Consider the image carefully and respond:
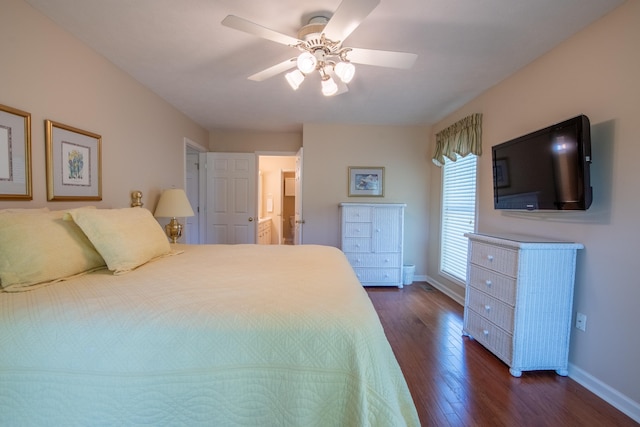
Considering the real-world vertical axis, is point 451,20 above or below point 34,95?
above

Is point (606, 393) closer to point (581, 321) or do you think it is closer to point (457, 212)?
point (581, 321)

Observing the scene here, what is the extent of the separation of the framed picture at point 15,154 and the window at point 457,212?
12.5ft

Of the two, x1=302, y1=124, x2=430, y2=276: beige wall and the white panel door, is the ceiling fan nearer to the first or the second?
x1=302, y1=124, x2=430, y2=276: beige wall

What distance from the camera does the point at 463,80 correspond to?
2523 mm

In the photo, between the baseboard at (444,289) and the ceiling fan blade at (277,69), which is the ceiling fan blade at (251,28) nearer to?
the ceiling fan blade at (277,69)

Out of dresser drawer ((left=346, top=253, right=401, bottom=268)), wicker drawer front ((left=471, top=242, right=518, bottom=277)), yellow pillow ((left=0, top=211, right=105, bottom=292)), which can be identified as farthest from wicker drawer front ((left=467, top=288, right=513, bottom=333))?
yellow pillow ((left=0, top=211, right=105, bottom=292))

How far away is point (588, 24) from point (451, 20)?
917 mm

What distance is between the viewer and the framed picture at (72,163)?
177 cm

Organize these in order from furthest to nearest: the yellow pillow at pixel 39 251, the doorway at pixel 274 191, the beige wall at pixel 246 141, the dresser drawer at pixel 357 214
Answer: the doorway at pixel 274 191
the beige wall at pixel 246 141
the dresser drawer at pixel 357 214
the yellow pillow at pixel 39 251

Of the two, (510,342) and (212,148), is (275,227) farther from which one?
(510,342)

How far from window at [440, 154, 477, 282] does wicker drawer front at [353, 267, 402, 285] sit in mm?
688

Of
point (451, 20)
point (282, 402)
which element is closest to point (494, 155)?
point (451, 20)

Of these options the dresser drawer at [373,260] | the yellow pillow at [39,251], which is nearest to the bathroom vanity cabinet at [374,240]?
the dresser drawer at [373,260]

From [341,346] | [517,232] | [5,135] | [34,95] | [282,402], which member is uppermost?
[34,95]
